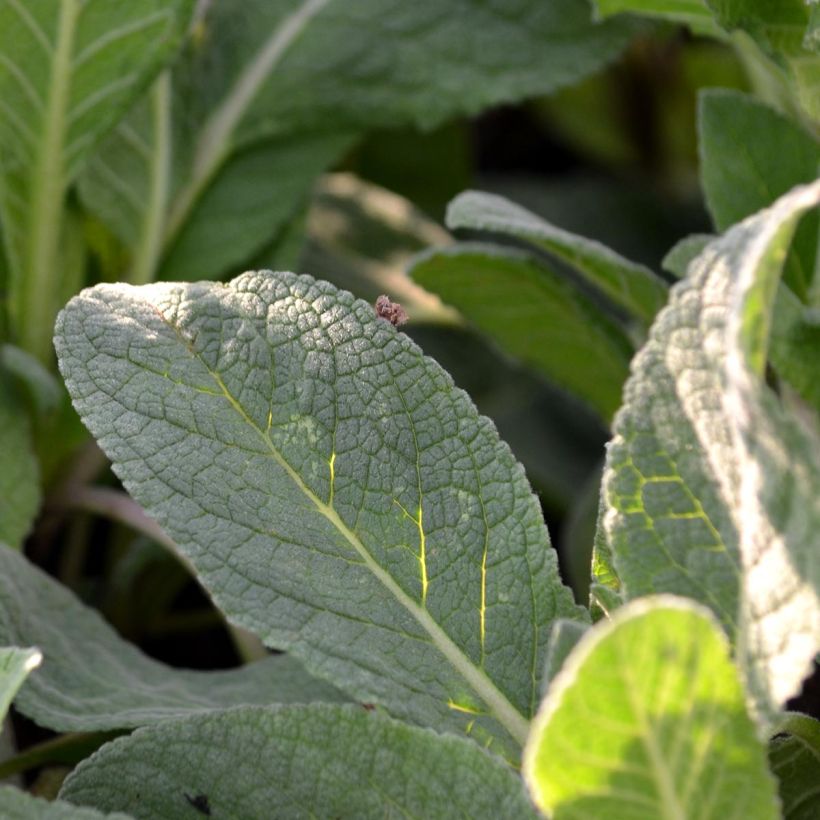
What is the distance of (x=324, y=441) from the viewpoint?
0.56 m

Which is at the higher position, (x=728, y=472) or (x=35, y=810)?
(x=728, y=472)

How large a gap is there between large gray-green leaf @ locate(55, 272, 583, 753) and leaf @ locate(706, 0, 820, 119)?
0.31m


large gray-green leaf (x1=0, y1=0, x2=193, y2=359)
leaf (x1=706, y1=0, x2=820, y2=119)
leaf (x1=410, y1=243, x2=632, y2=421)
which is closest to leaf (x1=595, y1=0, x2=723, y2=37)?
leaf (x1=706, y1=0, x2=820, y2=119)

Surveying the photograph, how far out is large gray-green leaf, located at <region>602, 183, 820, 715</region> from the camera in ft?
1.38

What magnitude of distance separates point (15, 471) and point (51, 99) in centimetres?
28

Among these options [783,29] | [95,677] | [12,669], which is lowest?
[95,677]

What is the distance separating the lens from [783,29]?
2.32ft

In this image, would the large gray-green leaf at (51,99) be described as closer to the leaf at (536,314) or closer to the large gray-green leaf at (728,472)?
the leaf at (536,314)

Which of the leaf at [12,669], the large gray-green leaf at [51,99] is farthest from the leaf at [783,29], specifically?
the leaf at [12,669]

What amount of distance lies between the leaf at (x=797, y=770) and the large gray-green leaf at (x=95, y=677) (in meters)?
0.24

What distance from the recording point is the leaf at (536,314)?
877 mm

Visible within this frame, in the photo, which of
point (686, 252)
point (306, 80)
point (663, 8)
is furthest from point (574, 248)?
point (306, 80)

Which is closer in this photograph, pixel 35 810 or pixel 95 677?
pixel 35 810

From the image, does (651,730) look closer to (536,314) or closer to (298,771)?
(298,771)
